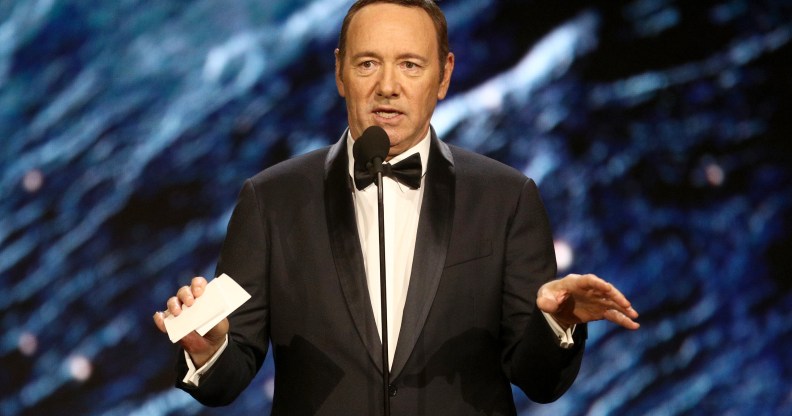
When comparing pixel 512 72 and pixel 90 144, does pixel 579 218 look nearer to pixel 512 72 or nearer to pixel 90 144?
pixel 512 72

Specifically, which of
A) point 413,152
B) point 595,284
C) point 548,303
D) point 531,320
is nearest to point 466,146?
point 413,152

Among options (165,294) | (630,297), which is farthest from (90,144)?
(630,297)

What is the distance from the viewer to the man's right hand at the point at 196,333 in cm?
174

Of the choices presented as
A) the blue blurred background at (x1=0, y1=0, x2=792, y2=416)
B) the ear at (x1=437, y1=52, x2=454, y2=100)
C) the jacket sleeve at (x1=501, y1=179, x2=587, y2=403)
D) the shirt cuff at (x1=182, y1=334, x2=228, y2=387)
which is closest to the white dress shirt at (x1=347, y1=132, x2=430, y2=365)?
the ear at (x1=437, y1=52, x2=454, y2=100)

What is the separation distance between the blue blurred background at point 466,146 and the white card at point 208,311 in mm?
1650

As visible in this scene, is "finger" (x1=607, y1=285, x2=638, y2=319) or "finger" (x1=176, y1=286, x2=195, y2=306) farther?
"finger" (x1=176, y1=286, x2=195, y2=306)

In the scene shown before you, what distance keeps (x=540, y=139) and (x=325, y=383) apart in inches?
64.1

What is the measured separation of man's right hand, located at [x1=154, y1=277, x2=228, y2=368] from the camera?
1.74 meters

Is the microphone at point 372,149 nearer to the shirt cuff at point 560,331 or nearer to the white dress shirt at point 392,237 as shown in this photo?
the white dress shirt at point 392,237

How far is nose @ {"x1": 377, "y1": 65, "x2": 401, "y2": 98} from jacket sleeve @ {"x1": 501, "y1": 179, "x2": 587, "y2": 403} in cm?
35

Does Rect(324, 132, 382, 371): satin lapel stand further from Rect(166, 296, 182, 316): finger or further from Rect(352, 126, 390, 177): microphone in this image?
Rect(166, 296, 182, 316): finger

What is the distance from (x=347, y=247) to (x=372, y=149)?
0.30 m

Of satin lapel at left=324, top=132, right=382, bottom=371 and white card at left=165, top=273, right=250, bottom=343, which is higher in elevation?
white card at left=165, top=273, right=250, bottom=343

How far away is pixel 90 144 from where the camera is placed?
3316mm
